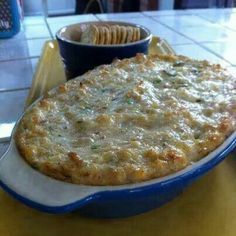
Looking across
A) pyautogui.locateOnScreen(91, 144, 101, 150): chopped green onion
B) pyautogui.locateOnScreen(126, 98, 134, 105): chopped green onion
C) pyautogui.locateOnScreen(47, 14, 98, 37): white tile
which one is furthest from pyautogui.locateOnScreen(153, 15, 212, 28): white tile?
pyautogui.locateOnScreen(91, 144, 101, 150): chopped green onion

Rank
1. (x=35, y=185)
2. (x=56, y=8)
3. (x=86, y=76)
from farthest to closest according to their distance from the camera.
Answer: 1. (x=56, y=8)
2. (x=86, y=76)
3. (x=35, y=185)

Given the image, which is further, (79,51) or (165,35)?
(165,35)

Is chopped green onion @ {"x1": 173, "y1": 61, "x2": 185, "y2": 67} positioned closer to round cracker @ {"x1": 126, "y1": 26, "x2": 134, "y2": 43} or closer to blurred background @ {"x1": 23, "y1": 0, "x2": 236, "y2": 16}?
round cracker @ {"x1": 126, "y1": 26, "x2": 134, "y2": 43}

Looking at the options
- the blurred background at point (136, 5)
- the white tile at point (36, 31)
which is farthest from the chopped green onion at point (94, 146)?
the blurred background at point (136, 5)

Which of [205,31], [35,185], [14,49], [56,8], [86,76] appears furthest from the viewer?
[56,8]

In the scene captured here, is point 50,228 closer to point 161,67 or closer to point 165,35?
point 161,67

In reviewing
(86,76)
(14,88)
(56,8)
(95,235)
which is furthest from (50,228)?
(56,8)

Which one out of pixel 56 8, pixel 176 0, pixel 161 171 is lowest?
pixel 56 8

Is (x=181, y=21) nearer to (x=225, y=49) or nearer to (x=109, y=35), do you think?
(x=225, y=49)
